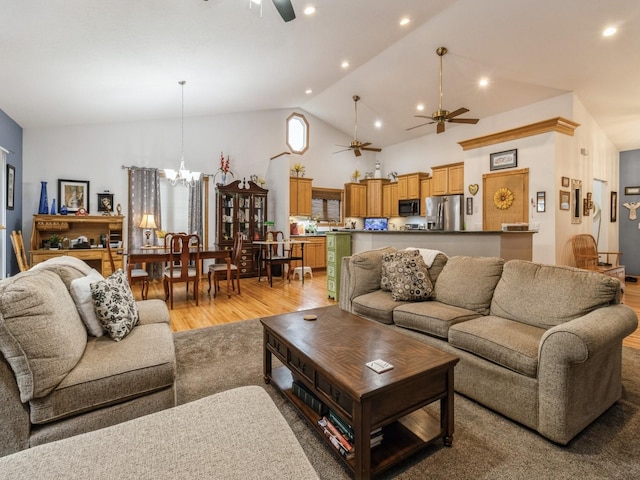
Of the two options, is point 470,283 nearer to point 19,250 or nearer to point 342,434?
point 342,434

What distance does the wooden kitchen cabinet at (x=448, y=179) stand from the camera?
6980 millimetres

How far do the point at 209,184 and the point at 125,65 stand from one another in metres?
3.26

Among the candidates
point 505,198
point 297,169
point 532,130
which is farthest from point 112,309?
point 297,169

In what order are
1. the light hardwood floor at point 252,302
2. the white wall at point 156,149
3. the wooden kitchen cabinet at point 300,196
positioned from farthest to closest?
the wooden kitchen cabinet at point 300,196 < the white wall at point 156,149 < the light hardwood floor at point 252,302

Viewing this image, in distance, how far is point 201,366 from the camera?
2.64m

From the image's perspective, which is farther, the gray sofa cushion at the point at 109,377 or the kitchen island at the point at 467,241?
the kitchen island at the point at 467,241

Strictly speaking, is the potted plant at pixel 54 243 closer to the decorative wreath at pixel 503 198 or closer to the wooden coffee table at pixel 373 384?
the wooden coffee table at pixel 373 384

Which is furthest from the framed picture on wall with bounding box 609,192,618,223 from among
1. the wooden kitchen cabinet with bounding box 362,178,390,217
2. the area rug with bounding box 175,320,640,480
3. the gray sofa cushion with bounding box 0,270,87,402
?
the gray sofa cushion with bounding box 0,270,87,402

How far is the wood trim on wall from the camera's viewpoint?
504 centimetres

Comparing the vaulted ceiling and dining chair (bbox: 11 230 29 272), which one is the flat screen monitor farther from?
dining chair (bbox: 11 230 29 272)

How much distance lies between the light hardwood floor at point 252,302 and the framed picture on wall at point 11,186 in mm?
2157

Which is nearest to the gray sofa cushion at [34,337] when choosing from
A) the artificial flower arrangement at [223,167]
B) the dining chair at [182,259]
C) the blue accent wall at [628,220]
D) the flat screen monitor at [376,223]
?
the dining chair at [182,259]

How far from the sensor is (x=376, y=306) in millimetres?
2900

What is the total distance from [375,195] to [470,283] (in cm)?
633
